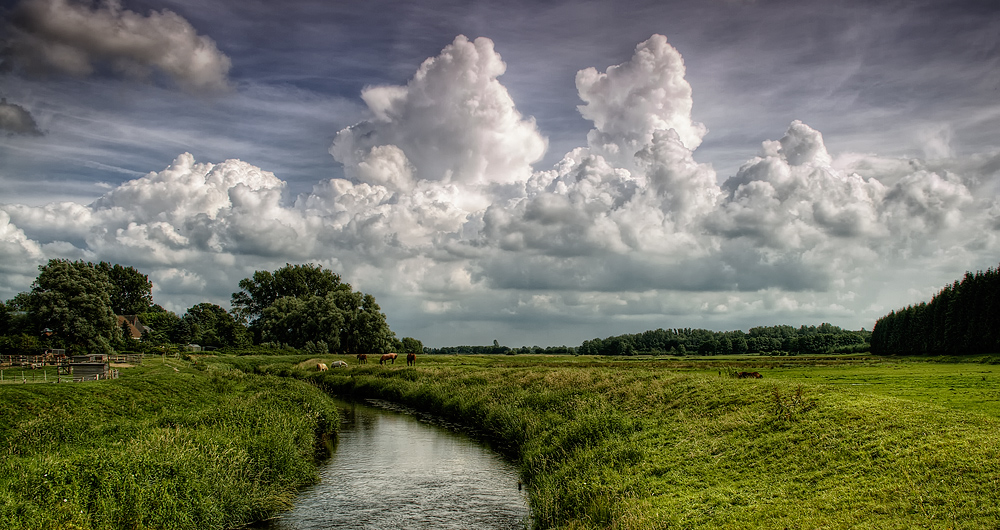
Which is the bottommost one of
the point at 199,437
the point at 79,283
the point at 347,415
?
the point at 347,415

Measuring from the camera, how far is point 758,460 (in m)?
17.8

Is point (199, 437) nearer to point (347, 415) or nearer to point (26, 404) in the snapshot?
point (26, 404)

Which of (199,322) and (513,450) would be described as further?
(199,322)

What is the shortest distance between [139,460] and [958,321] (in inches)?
4534

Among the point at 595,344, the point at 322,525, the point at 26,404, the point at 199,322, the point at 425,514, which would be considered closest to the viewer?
the point at 322,525

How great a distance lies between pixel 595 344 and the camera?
198 m

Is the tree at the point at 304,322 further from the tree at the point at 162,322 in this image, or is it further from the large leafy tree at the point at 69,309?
the large leafy tree at the point at 69,309

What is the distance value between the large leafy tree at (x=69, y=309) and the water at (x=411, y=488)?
54.8 m

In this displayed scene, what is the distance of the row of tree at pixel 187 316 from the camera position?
70.2 m

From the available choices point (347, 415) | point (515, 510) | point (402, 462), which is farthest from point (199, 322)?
point (515, 510)

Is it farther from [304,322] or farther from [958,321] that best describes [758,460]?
[304,322]

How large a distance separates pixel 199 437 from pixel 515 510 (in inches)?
476

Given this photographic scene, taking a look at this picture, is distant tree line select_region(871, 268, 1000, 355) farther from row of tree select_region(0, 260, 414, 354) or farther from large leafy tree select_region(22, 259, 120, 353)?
large leafy tree select_region(22, 259, 120, 353)

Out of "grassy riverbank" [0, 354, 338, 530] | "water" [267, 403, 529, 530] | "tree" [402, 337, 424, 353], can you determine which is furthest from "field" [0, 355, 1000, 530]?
"tree" [402, 337, 424, 353]
